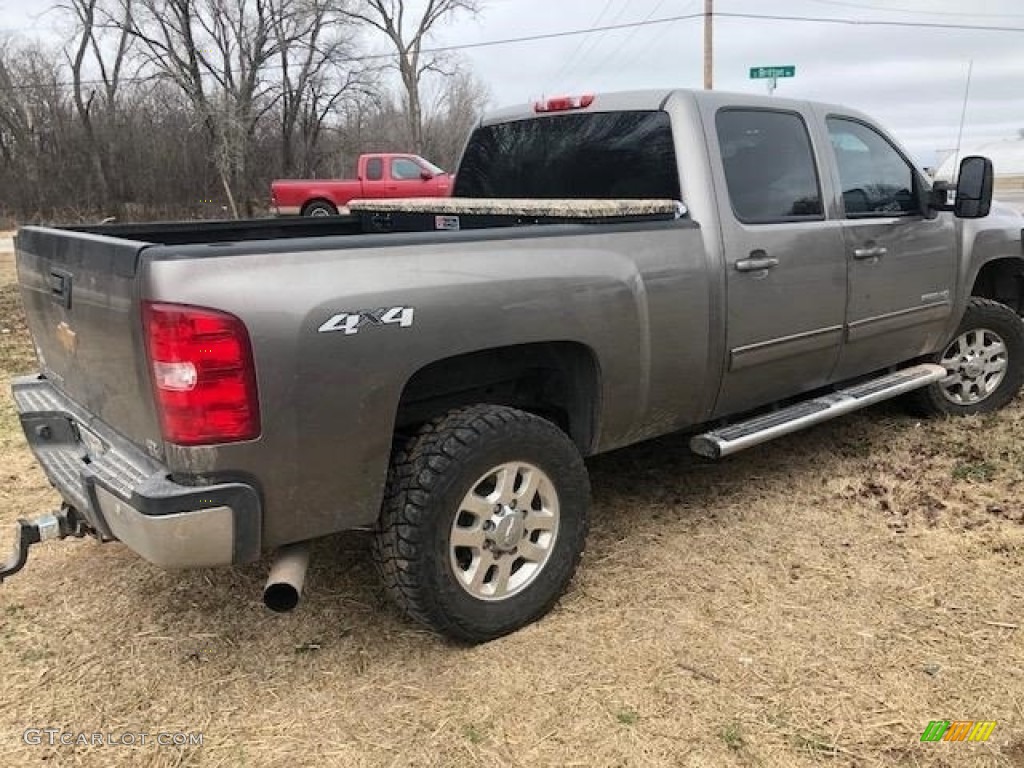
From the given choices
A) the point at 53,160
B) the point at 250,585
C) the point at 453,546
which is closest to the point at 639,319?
the point at 453,546

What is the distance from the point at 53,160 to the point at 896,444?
31771 mm

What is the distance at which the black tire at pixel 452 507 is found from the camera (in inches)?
109

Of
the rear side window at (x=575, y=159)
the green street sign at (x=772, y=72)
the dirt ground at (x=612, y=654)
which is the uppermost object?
the green street sign at (x=772, y=72)

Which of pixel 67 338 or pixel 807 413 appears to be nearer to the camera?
pixel 67 338

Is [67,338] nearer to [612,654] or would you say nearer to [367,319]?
[367,319]

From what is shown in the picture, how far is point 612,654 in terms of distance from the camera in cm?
294

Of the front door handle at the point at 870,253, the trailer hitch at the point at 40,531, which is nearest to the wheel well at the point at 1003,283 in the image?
the front door handle at the point at 870,253

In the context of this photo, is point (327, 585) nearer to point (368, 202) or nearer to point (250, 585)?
point (250, 585)

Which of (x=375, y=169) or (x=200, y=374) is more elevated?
(x=375, y=169)

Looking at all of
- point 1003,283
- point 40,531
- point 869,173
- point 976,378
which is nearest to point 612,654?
point 40,531

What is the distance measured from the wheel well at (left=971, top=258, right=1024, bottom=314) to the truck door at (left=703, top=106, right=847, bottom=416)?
1.94 m

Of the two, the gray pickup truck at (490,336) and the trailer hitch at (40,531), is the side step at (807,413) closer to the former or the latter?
the gray pickup truck at (490,336)

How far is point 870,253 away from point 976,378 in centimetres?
166

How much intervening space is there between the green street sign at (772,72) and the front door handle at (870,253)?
932cm
